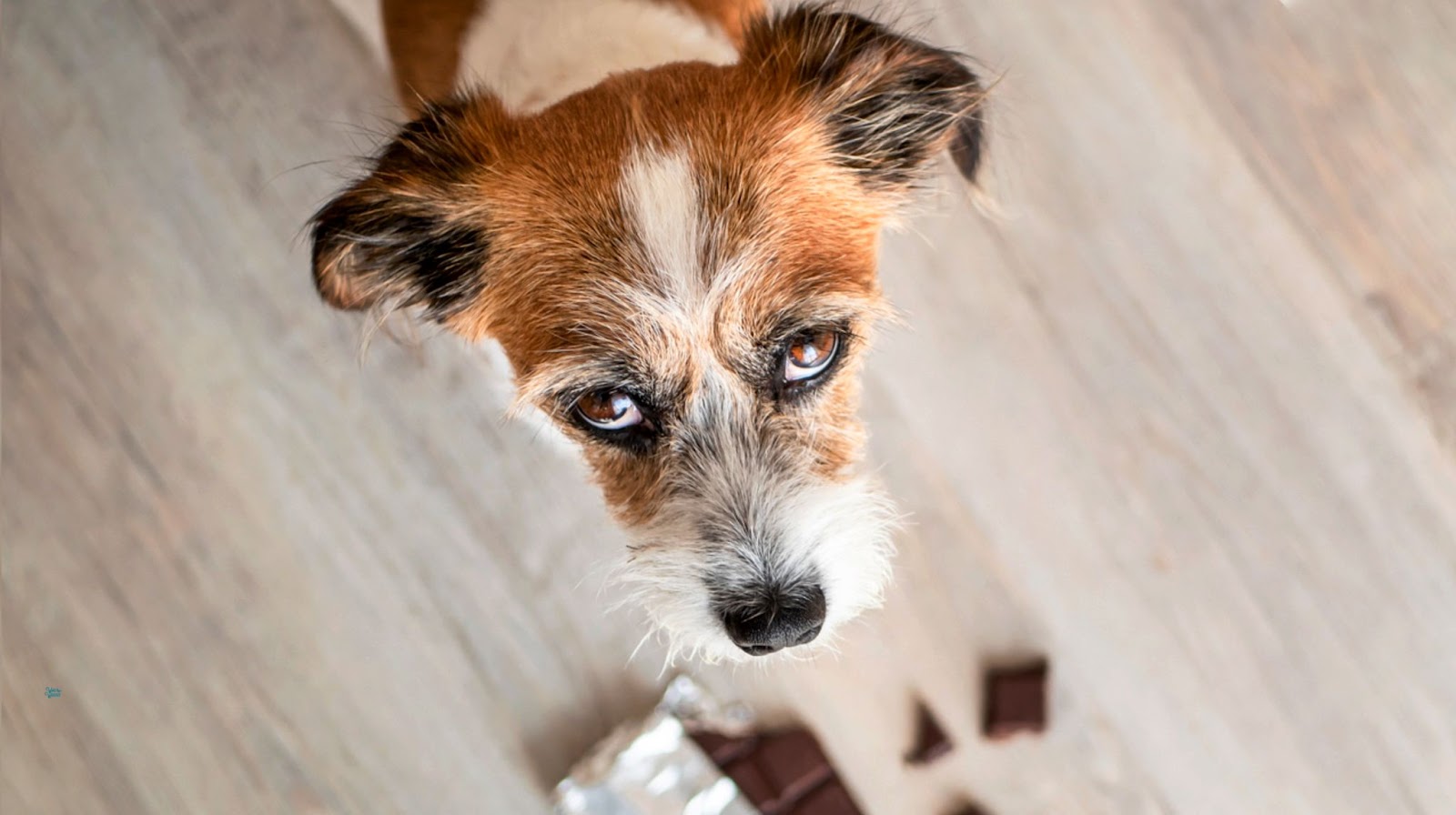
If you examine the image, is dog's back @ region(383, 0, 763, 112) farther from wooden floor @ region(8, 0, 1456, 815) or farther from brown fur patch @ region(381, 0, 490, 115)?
wooden floor @ region(8, 0, 1456, 815)

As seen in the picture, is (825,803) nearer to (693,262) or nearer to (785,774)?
(785,774)

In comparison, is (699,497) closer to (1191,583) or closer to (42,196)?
(1191,583)

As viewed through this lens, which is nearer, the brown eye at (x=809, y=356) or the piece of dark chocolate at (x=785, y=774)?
the brown eye at (x=809, y=356)

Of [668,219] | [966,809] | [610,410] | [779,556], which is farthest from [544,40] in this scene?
[966,809]

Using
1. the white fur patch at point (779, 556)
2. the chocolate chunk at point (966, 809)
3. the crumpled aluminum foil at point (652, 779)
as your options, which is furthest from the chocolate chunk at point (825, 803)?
the white fur patch at point (779, 556)

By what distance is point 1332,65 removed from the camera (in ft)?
6.36

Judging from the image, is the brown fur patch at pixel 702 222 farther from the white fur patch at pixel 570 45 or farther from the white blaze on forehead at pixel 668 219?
the white fur patch at pixel 570 45

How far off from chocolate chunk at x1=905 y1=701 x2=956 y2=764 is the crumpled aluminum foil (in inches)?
13.8

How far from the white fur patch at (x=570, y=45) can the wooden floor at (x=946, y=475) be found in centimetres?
47

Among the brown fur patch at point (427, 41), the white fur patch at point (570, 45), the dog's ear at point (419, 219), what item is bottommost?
the dog's ear at point (419, 219)

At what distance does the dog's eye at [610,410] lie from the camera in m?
1.23

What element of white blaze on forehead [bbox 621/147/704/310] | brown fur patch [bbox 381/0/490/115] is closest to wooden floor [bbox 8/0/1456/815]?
brown fur patch [bbox 381/0/490/115]

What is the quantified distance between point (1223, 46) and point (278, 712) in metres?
2.41

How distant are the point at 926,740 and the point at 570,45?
145cm
